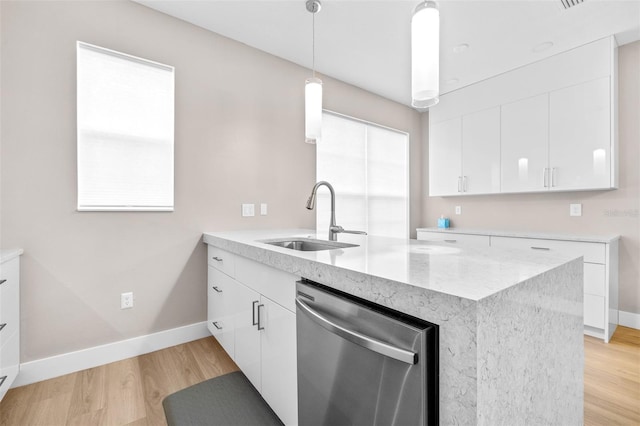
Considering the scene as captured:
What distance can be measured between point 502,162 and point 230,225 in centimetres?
310

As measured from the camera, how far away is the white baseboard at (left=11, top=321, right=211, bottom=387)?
1.84 metres

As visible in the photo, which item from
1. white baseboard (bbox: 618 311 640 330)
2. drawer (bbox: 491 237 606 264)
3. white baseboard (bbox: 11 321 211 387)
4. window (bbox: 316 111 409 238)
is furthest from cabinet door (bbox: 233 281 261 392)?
white baseboard (bbox: 618 311 640 330)

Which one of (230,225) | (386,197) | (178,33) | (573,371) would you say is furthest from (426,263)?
(386,197)

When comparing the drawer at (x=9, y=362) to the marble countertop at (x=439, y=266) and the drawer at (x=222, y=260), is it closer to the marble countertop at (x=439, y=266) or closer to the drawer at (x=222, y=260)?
the drawer at (x=222, y=260)

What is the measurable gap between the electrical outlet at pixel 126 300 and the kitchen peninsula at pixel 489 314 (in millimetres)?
1583

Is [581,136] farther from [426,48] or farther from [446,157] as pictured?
[426,48]

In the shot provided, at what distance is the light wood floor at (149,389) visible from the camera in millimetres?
1537

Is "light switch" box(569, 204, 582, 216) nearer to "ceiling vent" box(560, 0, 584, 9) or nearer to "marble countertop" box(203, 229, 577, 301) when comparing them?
"ceiling vent" box(560, 0, 584, 9)

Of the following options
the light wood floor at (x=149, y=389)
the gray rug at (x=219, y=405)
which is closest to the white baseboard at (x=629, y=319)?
the light wood floor at (x=149, y=389)

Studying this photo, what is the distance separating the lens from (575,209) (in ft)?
9.94

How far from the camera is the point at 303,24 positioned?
8.20 feet

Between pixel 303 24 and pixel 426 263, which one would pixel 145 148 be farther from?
pixel 426 263

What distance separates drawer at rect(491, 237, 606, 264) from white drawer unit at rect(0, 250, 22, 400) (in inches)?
125

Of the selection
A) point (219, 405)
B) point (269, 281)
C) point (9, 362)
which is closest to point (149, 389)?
point (219, 405)
